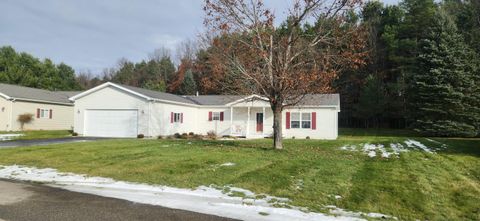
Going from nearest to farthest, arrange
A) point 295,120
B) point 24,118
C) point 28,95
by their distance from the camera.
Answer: point 295,120 < point 24,118 < point 28,95

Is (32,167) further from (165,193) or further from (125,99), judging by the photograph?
(125,99)

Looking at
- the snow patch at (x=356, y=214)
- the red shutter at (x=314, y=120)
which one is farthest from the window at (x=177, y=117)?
the snow patch at (x=356, y=214)

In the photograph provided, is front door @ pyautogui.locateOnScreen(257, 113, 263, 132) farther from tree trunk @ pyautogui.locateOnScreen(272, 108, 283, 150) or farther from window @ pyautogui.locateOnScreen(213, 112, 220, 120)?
tree trunk @ pyautogui.locateOnScreen(272, 108, 283, 150)

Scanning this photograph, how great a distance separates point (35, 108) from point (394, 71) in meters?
37.8

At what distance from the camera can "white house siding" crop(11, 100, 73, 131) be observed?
2830 centimetres

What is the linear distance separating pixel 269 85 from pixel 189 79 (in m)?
36.2

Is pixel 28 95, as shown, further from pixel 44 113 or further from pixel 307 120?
Result: pixel 307 120

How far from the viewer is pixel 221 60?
1541 cm

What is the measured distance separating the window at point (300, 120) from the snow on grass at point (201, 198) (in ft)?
59.7

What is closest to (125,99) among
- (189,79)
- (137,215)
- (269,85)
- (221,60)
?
(221,60)

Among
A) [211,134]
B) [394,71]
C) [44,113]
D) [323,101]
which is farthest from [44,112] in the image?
[394,71]

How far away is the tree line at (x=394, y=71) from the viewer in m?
26.5

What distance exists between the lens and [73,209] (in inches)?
239

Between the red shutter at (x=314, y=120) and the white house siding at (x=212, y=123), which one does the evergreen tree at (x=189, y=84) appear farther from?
the red shutter at (x=314, y=120)
